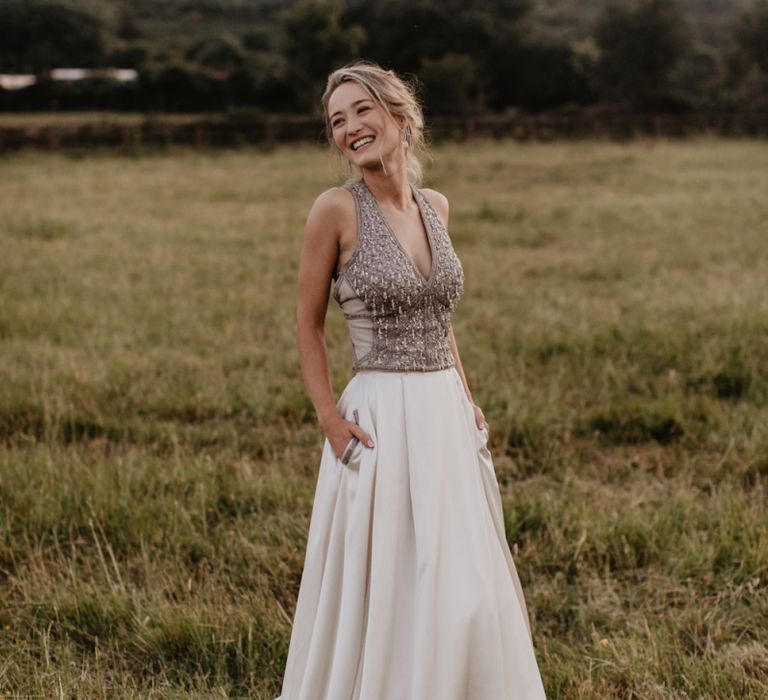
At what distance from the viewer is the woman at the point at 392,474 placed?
2260 mm

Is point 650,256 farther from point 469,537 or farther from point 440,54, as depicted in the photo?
point 440,54

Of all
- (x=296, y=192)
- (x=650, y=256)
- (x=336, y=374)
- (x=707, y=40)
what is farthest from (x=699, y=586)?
(x=707, y=40)

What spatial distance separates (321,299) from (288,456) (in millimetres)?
2443

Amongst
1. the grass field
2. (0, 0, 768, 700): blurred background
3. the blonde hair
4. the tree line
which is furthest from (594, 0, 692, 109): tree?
the blonde hair

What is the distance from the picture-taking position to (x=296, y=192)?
1705 cm

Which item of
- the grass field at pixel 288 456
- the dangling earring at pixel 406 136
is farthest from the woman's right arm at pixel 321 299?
the grass field at pixel 288 456

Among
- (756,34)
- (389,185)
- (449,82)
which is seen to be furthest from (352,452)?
→ (756,34)

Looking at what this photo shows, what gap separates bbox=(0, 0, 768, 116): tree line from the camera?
162 ft

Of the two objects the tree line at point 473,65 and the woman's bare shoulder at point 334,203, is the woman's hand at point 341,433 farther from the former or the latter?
the tree line at point 473,65

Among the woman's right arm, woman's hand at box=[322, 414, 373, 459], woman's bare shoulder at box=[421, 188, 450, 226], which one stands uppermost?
woman's bare shoulder at box=[421, 188, 450, 226]

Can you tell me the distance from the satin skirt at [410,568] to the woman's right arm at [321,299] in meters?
0.06

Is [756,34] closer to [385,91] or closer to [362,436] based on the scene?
[385,91]

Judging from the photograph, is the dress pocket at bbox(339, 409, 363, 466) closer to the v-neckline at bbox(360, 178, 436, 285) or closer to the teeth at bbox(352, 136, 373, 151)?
the v-neckline at bbox(360, 178, 436, 285)

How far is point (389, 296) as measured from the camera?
2.37 meters
